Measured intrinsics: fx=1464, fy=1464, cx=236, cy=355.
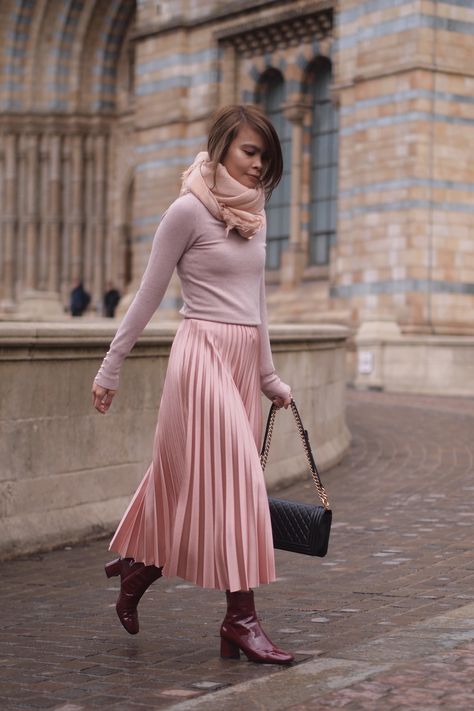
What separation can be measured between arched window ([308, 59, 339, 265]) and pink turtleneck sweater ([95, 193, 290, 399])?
2481cm

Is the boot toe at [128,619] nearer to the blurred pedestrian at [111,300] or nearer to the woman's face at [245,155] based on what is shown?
the woman's face at [245,155]

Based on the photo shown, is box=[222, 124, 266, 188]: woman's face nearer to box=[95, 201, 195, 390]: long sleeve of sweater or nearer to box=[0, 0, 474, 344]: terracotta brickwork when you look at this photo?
box=[95, 201, 195, 390]: long sleeve of sweater

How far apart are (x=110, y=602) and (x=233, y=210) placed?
2.24 meters

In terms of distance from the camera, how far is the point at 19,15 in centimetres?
4053

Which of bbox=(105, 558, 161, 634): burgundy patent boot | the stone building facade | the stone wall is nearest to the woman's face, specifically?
bbox=(105, 558, 161, 634): burgundy patent boot

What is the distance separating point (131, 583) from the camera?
18.4 feet

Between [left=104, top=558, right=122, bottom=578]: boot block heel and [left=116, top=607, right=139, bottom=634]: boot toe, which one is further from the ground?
[left=104, top=558, right=122, bottom=578]: boot block heel

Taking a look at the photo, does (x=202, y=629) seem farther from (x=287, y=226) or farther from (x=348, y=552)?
(x=287, y=226)

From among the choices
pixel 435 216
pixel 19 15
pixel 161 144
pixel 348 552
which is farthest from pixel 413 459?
pixel 19 15

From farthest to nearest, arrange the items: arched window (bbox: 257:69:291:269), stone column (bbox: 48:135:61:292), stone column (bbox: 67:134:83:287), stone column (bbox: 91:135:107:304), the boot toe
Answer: stone column (bbox: 48:135:61:292) → stone column (bbox: 67:134:83:287) → stone column (bbox: 91:135:107:304) → arched window (bbox: 257:69:291:269) → the boot toe

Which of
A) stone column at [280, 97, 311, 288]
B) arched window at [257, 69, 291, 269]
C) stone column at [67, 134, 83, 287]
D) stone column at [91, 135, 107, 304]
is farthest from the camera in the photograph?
stone column at [67, 134, 83, 287]

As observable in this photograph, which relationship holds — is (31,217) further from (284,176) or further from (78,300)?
(284,176)

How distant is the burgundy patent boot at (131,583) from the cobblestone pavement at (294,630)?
3.9 inches

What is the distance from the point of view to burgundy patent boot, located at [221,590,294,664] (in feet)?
17.0
